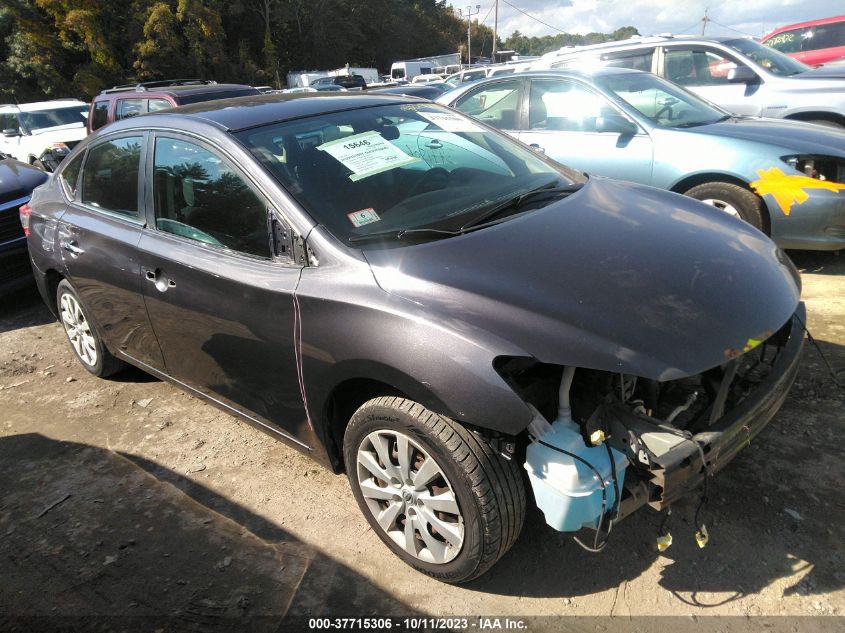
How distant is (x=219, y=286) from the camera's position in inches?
105

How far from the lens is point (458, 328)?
1.98 meters

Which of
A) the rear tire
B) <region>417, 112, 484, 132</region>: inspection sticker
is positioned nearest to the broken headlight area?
<region>417, 112, 484, 132</region>: inspection sticker

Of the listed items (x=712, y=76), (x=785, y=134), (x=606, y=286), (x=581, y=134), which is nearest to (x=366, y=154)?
(x=606, y=286)

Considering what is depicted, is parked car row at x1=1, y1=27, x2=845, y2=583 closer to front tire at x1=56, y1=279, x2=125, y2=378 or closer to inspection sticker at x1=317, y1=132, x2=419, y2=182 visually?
inspection sticker at x1=317, y1=132, x2=419, y2=182

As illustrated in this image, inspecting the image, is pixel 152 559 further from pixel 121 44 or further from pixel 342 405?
pixel 121 44

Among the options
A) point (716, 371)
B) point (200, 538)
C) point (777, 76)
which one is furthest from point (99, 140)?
point (777, 76)

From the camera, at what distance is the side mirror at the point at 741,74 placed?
6617 mm

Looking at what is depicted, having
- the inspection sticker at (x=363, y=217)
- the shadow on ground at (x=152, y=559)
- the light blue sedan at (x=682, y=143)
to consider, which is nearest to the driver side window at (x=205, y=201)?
the inspection sticker at (x=363, y=217)

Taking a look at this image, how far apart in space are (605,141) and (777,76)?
297 centimetres

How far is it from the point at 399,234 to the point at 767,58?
6.62 meters

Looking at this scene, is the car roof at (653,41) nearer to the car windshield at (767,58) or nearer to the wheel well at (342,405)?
the car windshield at (767,58)

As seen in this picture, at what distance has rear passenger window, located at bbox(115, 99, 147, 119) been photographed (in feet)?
29.4

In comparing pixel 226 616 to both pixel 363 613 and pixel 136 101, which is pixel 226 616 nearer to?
pixel 363 613

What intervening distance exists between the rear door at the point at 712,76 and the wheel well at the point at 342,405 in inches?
253
